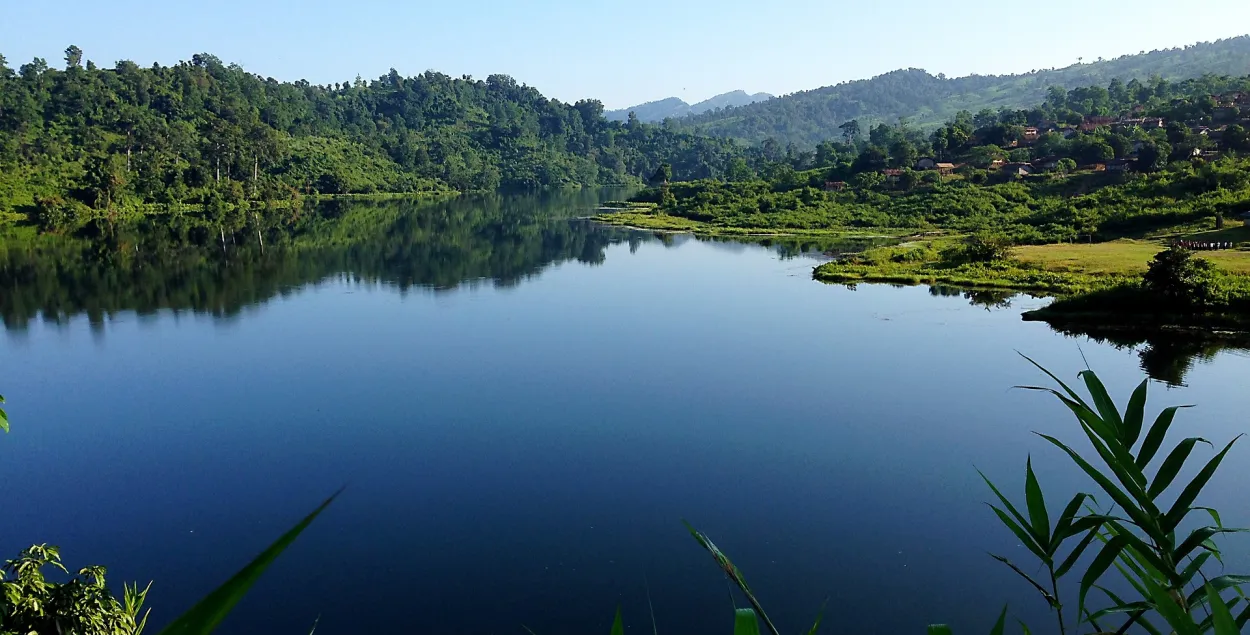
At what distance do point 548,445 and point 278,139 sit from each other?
240 ft

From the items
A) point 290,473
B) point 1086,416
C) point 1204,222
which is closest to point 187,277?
point 290,473

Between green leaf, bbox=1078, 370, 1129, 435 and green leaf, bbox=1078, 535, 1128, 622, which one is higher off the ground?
green leaf, bbox=1078, 370, 1129, 435

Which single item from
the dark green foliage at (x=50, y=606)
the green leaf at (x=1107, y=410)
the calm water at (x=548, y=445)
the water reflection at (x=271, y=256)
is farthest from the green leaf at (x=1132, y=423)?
the water reflection at (x=271, y=256)

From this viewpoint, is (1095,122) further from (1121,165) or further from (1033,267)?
(1033,267)

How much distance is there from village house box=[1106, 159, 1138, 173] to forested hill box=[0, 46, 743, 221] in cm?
4392

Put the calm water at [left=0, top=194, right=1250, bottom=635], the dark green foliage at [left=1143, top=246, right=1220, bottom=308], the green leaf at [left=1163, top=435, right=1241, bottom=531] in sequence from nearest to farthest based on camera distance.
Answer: the green leaf at [left=1163, top=435, right=1241, bottom=531]
the calm water at [left=0, top=194, right=1250, bottom=635]
the dark green foliage at [left=1143, top=246, right=1220, bottom=308]

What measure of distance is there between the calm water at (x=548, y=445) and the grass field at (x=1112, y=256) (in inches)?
185

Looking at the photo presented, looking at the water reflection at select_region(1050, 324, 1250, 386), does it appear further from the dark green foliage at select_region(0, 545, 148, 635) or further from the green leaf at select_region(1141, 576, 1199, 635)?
the green leaf at select_region(1141, 576, 1199, 635)

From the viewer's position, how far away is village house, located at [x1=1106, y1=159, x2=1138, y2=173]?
50812 millimetres

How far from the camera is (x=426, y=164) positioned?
97688 mm

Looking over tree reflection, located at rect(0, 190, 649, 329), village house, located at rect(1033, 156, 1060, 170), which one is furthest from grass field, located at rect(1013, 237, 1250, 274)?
village house, located at rect(1033, 156, 1060, 170)

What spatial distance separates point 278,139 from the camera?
78000 mm

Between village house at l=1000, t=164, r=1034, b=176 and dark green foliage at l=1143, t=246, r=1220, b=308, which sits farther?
village house at l=1000, t=164, r=1034, b=176

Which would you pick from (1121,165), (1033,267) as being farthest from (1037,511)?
(1121,165)
